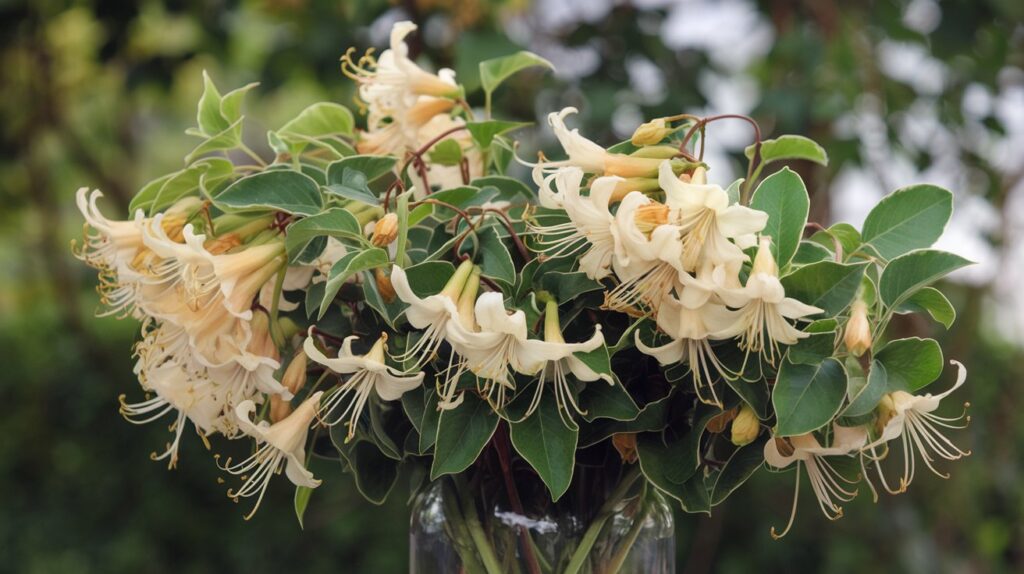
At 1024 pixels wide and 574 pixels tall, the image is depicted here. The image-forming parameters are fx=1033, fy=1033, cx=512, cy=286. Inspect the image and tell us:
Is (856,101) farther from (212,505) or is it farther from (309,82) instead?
(212,505)

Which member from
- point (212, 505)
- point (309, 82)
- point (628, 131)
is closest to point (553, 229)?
point (628, 131)

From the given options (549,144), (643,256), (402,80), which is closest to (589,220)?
(643,256)

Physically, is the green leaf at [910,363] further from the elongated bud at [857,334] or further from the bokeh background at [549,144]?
the bokeh background at [549,144]

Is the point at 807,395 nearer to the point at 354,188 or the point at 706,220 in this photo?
the point at 706,220

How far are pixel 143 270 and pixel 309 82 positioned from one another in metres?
1.63

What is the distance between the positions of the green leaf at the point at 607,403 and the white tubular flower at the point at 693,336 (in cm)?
4

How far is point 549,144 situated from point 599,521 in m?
1.24

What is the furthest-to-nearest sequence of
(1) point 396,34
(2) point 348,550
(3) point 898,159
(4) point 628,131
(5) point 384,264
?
(2) point 348,550, (3) point 898,159, (4) point 628,131, (1) point 396,34, (5) point 384,264

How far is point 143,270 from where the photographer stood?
60 cm

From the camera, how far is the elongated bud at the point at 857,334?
0.54 m

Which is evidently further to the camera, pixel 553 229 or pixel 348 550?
pixel 348 550

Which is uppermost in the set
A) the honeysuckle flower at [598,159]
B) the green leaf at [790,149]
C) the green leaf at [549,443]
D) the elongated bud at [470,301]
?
the honeysuckle flower at [598,159]

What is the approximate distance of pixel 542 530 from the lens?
26.2 inches

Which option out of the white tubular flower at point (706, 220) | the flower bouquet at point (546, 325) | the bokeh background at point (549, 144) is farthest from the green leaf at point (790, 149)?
the bokeh background at point (549, 144)
